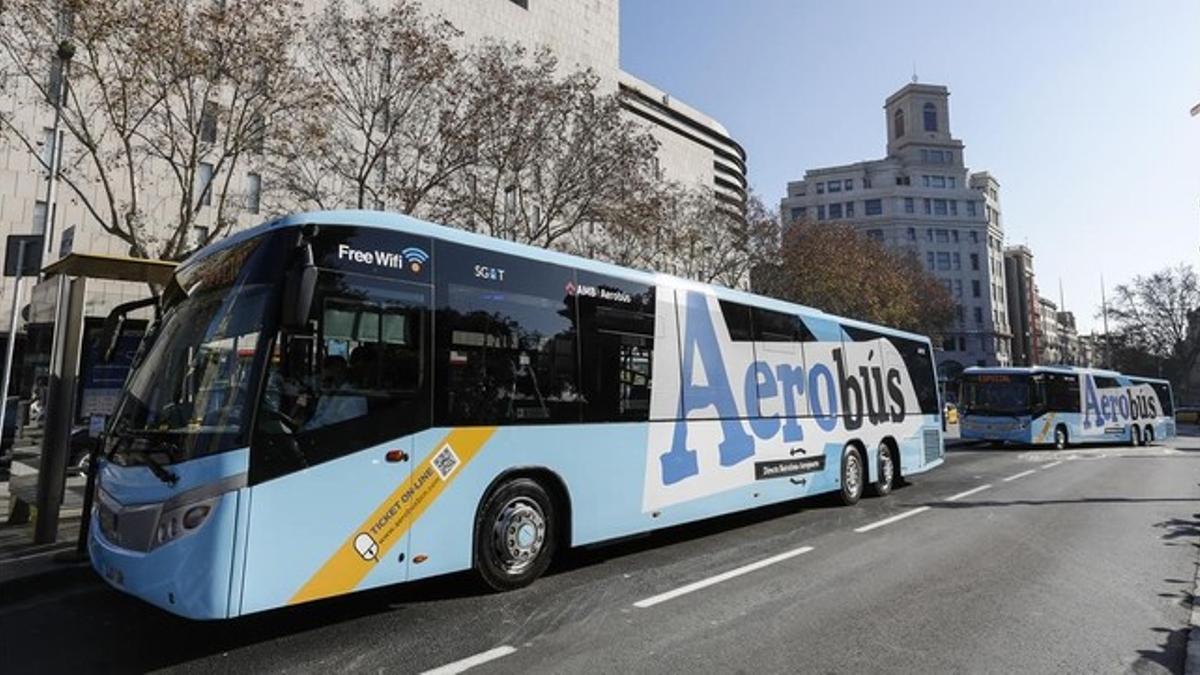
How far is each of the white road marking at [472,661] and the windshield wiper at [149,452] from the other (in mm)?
2075

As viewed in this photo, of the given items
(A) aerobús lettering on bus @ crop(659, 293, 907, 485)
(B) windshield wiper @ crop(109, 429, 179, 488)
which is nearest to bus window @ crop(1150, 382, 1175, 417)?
(A) aerobús lettering on bus @ crop(659, 293, 907, 485)

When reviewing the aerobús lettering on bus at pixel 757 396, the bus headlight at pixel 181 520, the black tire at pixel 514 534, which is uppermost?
the aerobús lettering on bus at pixel 757 396

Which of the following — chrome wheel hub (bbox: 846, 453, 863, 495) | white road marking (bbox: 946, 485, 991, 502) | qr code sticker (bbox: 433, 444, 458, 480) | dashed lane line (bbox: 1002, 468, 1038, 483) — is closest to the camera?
qr code sticker (bbox: 433, 444, 458, 480)

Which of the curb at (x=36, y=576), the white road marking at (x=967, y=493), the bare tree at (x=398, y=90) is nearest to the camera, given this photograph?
the curb at (x=36, y=576)

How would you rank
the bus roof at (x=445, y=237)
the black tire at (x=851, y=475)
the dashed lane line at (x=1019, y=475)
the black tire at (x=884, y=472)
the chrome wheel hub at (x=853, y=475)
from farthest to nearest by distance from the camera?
the dashed lane line at (x=1019, y=475) < the black tire at (x=884, y=472) < the chrome wheel hub at (x=853, y=475) < the black tire at (x=851, y=475) < the bus roof at (x=445, y=237)

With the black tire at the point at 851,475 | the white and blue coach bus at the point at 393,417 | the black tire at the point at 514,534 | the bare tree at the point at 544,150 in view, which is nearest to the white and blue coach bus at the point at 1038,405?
the bare tree at the point at 544,150

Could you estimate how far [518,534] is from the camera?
618cm

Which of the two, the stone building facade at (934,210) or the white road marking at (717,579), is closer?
the white road marking at (717,579)

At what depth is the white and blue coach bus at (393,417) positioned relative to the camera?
4.61 metres

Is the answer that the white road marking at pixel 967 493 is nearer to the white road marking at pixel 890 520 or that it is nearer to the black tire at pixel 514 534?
the white road marking at pixel 890 520

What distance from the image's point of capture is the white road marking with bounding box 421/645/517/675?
441 cm

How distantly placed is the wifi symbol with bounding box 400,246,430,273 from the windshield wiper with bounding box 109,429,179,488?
211 centimetres

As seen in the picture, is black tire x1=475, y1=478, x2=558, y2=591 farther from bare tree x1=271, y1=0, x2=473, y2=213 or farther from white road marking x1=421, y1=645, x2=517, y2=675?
bare tree x1=271, y1=0, x2=473, y2=213

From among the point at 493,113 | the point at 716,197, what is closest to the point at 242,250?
the point at 493,113
